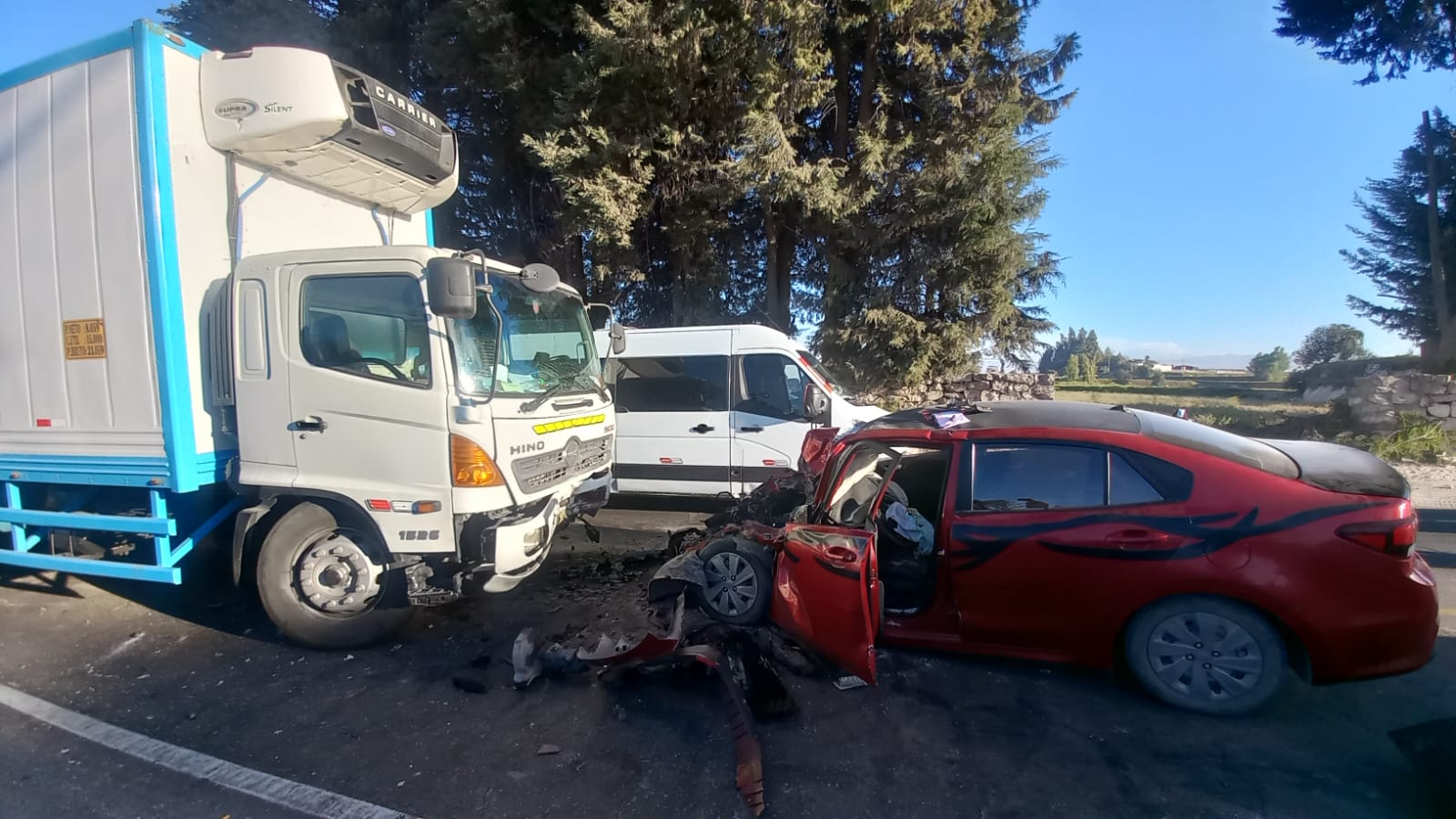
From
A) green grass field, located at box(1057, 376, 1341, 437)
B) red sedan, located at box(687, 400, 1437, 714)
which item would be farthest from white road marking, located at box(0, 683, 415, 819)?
green grass field, located at box(1057, 376, 1341, 437)

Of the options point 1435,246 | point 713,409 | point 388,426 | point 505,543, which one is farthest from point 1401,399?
point 388,426

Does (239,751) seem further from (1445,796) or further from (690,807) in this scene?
(1445,796)

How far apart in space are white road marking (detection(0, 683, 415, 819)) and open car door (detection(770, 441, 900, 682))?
2.04 m

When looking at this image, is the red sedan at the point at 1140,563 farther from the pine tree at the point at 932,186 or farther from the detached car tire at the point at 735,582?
the pine tree at the point at 932,186

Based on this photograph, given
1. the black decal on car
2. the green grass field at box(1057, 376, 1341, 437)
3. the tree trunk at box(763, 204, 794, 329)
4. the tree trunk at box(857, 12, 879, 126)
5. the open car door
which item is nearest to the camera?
the black decal on car

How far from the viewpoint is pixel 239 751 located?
3.31 metres

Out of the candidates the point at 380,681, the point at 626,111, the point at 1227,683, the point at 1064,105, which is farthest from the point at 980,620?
the point at 1064,105

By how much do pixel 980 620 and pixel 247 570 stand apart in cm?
472

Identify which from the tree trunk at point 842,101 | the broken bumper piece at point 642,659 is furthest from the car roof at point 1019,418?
the tree trunk at point 842,101

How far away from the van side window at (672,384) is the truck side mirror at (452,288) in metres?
3.59

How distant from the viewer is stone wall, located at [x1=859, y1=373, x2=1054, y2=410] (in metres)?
12.9

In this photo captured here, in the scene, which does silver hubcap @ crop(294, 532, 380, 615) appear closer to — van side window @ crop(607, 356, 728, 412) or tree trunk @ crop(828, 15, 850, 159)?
van side window @ crop(607, 356, 728, 412)

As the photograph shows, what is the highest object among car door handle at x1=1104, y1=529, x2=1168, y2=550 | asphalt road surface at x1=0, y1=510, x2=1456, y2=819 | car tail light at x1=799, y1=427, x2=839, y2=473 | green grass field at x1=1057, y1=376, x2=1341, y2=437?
car tail light at x1=799, y1=427, x2=839, y2=473

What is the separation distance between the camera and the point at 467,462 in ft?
→ 13.5
